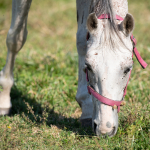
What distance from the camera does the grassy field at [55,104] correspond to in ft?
7.66

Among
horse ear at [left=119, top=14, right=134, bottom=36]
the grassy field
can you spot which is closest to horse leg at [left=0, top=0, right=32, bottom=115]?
the grassy field

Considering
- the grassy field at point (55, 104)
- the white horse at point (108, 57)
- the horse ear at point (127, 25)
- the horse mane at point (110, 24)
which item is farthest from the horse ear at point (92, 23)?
the grassy field at point (55, 104)

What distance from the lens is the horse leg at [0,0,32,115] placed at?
298cm

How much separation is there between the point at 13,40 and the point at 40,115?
1.16 meters

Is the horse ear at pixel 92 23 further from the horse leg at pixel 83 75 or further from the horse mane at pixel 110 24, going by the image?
the horse leg at pixel 83 75

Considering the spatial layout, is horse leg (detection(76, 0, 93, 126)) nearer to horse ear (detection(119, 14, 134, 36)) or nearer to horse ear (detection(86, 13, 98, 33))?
horse ear (detection(86, 13, 98, 33))

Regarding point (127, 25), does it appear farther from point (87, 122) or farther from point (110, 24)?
point (87, 122)

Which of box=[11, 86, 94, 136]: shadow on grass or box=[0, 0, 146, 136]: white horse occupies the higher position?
box=[0, 0, 146, 136]: white horse

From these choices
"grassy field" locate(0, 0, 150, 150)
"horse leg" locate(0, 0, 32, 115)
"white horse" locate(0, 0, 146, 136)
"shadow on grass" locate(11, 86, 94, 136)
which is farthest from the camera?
"horse leg" locate(0, 0, 32, 115)

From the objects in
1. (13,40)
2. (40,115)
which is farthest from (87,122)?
(13,40)

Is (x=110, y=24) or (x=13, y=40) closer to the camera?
(x=110, y=24)

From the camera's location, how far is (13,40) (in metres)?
3.17

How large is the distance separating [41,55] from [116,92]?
10.8 ft

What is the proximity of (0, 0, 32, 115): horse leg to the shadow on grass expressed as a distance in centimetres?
21
